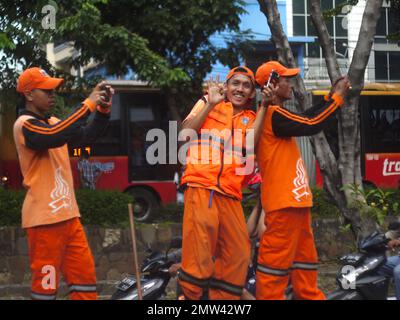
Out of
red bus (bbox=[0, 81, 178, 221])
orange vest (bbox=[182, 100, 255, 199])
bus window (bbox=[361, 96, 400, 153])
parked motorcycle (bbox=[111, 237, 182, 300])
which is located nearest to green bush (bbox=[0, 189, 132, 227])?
parked motorcycle (bbox=[111, 237, 182, 300])

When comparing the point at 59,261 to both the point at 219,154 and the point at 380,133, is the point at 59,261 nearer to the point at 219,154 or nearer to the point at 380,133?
the point at 219,154

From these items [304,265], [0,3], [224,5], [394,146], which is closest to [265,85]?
[304,265]

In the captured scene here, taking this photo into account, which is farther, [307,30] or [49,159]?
[307,30]

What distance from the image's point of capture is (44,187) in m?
5.09

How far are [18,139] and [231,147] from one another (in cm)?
146

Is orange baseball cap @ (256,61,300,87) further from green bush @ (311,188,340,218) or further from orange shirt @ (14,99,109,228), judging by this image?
green bush @ (311,188,340,218)

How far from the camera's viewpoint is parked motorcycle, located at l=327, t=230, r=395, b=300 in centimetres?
559

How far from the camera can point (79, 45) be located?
10.9m

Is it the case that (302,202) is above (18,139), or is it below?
below

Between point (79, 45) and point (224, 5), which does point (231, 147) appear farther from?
point (224, 5)

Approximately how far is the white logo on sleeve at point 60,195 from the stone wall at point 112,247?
3547 mm

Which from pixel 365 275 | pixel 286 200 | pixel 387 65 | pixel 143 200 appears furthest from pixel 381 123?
pixel 286 200

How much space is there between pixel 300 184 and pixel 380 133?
1276cm

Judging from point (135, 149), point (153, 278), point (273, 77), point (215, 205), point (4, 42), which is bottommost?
point (153, 278)
